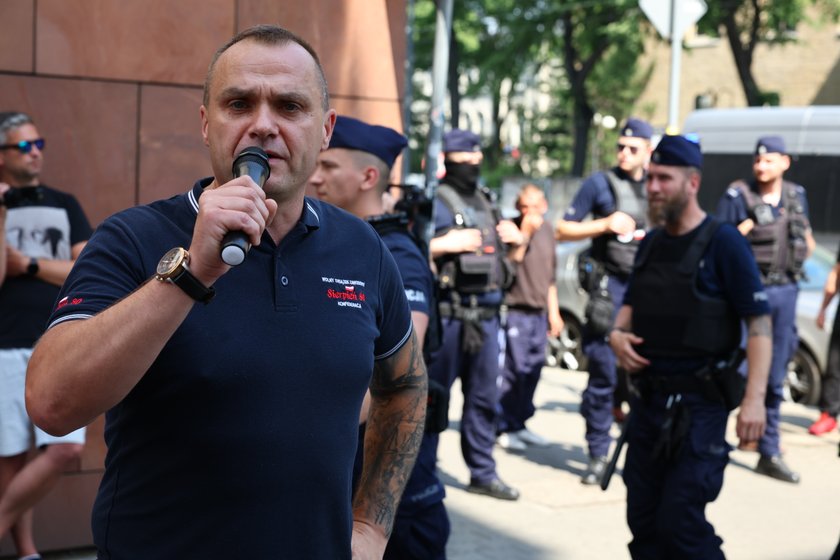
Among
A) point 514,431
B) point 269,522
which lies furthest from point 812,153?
point 269,522

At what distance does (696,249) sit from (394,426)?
8.69 feet

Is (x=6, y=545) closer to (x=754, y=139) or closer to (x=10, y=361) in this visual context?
(x=10, y=361)

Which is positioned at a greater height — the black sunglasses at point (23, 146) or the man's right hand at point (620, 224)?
the black sunglasses at point (23, 146)

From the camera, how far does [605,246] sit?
8.29 m

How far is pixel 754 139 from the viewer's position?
13.7 m

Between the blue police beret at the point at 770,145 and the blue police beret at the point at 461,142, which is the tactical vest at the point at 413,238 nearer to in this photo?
the blue police beret at the point at 461,142

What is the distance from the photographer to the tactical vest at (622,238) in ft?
26.7

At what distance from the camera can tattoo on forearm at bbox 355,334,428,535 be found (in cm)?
277

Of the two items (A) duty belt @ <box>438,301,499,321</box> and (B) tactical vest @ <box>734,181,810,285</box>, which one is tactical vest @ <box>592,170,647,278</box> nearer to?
(B) tactical vest @ <box>734,181,810,285</box>

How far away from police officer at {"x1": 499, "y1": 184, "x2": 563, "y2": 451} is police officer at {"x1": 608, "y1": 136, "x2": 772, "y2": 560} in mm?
3945

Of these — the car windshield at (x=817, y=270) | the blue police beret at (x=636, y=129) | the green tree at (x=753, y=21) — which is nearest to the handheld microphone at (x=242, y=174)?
the blue police beret at (x=636, y=129)

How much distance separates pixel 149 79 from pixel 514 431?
179 inches

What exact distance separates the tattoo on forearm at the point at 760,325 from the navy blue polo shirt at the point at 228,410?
10.3 feet

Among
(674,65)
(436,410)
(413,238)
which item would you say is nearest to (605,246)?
(674,65)
